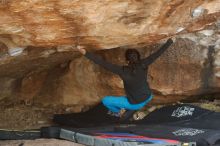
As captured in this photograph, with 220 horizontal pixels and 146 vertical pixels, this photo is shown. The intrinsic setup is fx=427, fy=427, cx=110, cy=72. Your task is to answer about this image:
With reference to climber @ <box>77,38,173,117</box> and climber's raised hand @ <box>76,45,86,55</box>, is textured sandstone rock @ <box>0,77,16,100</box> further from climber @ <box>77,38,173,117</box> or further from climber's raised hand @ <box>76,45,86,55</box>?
climber's raised hand @ <box>76,45,86,55</box>

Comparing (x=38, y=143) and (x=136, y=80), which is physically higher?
(x=136, y=80)

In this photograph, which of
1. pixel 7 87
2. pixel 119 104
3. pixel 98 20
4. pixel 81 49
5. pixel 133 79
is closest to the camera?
pixel 98 20

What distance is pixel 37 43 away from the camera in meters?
4.31

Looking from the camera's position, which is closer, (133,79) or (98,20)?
(98,20)

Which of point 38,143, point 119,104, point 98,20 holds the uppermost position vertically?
point 98,20

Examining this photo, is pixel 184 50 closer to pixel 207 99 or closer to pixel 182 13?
pixel 207 99

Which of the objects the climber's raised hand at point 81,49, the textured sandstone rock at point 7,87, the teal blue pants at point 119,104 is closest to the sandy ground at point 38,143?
the teal blue pants at point 119,104

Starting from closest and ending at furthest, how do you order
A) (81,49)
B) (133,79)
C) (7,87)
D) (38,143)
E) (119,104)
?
(81,49), (38,143), (133,79), (119,104), (7,87)

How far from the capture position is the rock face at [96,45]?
3.82 meters

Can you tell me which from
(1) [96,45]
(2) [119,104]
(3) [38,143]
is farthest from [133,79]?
(3) [38,143]

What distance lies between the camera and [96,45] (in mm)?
4629

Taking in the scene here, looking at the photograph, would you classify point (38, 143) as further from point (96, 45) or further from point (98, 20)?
point (98, 20)

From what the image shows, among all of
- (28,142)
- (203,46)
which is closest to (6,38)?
(28,142)

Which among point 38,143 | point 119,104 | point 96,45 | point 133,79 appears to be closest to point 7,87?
point 38,143
